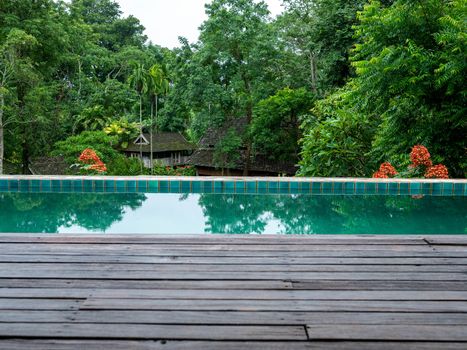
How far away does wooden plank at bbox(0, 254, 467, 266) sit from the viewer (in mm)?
1820

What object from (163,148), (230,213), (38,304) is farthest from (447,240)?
(163,148)

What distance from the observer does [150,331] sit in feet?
4.06

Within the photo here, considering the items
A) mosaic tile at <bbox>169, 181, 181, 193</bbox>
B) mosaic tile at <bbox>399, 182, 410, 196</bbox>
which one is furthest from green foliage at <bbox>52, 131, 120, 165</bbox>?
mosaic tile at <bbox>399, 182, 410, 196</bbox>

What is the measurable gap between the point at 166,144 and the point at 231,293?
28.1 metres

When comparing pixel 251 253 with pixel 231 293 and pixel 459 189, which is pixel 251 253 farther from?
pixel 459 189

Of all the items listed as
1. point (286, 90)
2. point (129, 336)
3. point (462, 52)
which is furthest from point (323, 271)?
point (286, 90)

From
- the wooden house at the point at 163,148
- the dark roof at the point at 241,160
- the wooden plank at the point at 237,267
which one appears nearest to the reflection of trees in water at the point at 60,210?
the wooden plank at the point at 237,267

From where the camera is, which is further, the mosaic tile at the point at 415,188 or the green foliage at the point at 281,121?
the green foliage at the point at 281,121

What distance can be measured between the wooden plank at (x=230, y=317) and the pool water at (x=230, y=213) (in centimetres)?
371

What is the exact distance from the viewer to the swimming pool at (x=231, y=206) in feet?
17.6

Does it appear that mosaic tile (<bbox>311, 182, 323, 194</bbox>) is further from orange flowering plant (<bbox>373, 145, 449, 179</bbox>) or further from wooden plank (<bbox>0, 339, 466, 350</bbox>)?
wooden plank (<bbox>0, 339, 466, 350</bbox>)

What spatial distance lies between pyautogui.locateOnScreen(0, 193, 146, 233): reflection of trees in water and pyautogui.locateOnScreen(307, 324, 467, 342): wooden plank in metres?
4.36

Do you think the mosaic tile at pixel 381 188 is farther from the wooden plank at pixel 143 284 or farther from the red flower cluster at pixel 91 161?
the wooden plank at pixel 143 284

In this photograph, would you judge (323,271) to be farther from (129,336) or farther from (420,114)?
(420,114)
